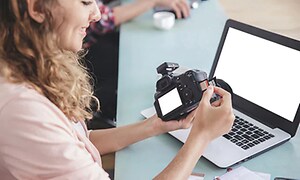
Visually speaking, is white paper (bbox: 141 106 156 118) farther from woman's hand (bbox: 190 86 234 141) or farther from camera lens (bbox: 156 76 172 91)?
woman's hand (bbox: 190 86 234 141)

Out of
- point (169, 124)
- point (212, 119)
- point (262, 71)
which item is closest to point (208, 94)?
point (212, 119)

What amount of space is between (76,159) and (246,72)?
624 millimetres

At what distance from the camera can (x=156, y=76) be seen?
160cm

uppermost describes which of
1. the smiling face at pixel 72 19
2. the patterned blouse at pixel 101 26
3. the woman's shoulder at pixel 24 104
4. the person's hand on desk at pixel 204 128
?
the smiling face at pixel 72 19

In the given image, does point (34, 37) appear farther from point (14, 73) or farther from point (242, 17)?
point (242, 17)

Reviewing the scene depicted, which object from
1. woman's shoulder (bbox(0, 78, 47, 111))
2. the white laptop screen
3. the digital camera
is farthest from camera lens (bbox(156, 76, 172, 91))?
woman's shoulder (bbox(0, 78, 47, 111))

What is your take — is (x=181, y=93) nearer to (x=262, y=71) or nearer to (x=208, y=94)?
(x=208, y=94)

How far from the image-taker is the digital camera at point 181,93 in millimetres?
1180

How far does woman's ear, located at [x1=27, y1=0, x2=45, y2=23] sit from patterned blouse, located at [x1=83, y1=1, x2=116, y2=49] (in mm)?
1060

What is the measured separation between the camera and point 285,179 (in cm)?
112

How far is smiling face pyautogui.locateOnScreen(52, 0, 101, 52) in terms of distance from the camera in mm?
958

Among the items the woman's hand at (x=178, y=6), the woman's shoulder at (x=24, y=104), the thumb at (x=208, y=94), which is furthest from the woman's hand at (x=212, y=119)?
the woman's hand at (x=178, y=6)

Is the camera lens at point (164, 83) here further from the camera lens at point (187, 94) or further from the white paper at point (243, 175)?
the white paper at point (243, 175)

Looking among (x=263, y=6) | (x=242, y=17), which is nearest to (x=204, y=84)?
(x=242, y=17)
